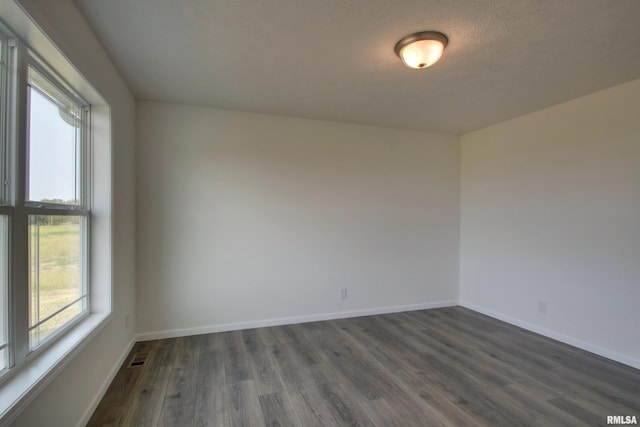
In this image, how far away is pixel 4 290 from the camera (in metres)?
1.33

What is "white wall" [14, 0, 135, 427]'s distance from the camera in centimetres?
148

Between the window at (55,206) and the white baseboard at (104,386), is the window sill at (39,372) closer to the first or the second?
the window at (55,206)

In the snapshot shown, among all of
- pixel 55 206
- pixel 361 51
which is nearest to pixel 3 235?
pixel 55 206

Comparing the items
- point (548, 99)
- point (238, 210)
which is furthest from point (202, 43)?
point (548, 99)

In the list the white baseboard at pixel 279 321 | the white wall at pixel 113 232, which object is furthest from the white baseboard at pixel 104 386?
the white baseboard at pixel 279 321

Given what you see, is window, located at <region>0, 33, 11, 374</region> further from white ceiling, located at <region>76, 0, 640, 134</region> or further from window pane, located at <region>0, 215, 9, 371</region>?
white ceiling, located at <region>76, 0, 640, 134</region>

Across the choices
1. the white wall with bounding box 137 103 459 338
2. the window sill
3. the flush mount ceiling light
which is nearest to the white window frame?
the window sill

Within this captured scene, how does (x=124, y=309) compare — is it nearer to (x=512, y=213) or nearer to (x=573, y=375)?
(x=573, y=375)

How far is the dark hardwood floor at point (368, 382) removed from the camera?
2.01 m

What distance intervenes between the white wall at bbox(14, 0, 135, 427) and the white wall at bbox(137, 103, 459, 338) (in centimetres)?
30

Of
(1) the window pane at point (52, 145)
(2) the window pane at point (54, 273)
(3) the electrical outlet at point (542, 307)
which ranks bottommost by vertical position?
(3) the electrical outlet at point (542, 307)

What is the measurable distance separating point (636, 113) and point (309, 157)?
306 centimetres

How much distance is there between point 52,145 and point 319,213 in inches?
102

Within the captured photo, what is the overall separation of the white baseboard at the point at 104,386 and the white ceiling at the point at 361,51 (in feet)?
7.88
